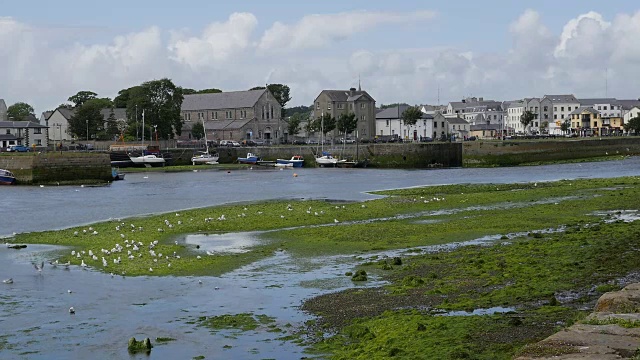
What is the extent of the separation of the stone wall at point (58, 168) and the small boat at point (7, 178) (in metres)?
0.64

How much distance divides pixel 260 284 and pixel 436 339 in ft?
30.2

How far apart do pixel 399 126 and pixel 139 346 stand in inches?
5841

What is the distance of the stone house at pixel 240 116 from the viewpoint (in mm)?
152500

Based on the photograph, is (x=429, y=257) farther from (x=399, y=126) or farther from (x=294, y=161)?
(x=399, y=126)

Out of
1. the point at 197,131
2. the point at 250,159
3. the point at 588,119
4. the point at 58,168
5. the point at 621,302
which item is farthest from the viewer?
the point at 588,119

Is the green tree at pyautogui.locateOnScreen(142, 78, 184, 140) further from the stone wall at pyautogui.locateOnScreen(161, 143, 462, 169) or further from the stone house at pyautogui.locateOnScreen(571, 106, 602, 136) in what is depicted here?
the stone house at pyautogui.locateOnScreen(571, 106, 602, 136)

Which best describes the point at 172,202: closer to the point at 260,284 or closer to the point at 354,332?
the point at 260,284

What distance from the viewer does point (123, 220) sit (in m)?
44.2

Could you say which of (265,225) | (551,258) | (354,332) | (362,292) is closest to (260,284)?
(362,292)

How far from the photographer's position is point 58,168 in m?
81.5

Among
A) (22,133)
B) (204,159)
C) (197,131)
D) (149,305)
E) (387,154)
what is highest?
(197,131)

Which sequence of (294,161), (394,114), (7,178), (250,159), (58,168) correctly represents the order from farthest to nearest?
(394,114) → (250,159) → (294,161) → (58,168) → (7,178)

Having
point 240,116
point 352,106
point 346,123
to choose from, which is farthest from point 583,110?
point 240,116

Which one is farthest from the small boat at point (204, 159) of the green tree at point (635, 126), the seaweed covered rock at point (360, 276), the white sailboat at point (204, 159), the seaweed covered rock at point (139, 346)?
the seaweed covered rock at point (139, 346)
